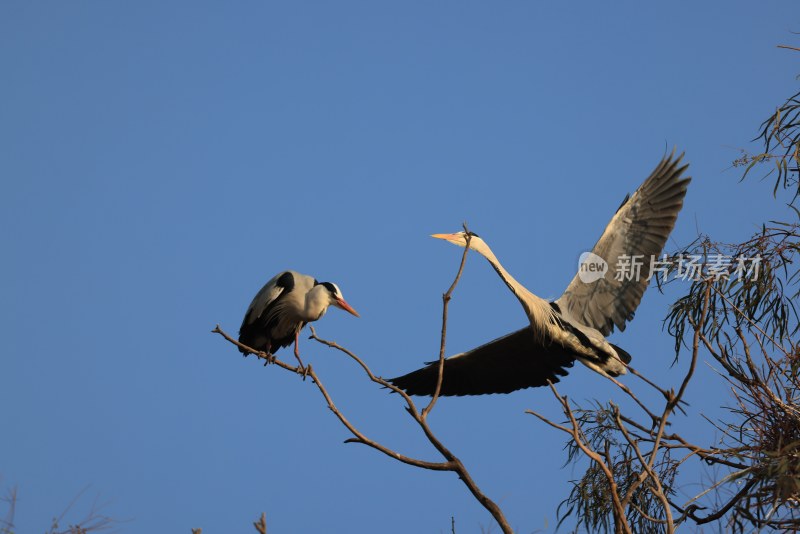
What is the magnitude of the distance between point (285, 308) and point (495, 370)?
1.42 m

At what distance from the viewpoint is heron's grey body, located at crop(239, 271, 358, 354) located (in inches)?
175

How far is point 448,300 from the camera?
9.20ft

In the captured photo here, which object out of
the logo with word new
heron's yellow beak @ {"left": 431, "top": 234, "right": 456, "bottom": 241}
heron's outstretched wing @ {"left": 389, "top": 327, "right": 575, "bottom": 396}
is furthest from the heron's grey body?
the logo with word new

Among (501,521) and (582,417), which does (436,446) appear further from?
(582,417)

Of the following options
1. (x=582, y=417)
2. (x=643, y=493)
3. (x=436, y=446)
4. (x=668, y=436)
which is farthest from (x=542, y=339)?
(x=436, y=446)

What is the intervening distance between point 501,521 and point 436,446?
301 mm

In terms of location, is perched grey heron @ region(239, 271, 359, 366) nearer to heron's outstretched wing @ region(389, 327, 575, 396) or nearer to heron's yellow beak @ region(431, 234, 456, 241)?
heron's yellow beak @ region(431, 234, 456, 241)

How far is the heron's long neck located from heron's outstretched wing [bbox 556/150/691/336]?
0.24m

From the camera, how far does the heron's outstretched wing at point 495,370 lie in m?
5.22

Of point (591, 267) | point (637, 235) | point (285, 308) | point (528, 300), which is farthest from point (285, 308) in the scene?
point (637, 235)

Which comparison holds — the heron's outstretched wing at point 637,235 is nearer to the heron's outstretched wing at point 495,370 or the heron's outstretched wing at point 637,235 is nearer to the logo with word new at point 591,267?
the logo with word new at point 591,267

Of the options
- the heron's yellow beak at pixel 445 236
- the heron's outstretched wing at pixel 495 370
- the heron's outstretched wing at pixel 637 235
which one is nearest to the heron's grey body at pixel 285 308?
the heron's yellow beak at pixel 445 236

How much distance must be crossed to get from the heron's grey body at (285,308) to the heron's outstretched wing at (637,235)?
132 cm

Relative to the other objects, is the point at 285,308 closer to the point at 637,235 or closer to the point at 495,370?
the point at 495,370
